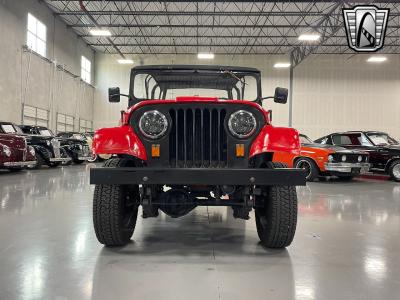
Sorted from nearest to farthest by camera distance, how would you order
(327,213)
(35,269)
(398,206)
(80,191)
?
(35,269)
(327,213)
(398,206)
(80,191)

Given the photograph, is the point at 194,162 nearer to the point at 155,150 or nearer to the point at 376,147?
the point at 155,150

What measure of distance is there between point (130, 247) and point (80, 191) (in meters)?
4.32

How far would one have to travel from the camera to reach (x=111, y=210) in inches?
122

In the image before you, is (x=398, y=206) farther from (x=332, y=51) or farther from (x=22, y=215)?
(x=332, y=51)

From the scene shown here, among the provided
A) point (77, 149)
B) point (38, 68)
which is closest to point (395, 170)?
point (77, 149)

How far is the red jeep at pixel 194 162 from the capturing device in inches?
112

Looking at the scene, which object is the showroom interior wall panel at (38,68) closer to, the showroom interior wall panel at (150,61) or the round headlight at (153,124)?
the showroom interior wall panel at (150,61)

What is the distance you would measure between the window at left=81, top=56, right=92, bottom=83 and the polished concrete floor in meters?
19.7

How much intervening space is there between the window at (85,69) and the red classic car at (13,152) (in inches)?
523

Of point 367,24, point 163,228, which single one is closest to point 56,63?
point 367,24

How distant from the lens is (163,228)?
4.20m

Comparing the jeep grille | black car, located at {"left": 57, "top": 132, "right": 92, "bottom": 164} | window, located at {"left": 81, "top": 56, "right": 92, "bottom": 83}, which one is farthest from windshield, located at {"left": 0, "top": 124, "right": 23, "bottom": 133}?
window, located at {"left": 81, "top": 56, "right": 92, "bottom": 83}

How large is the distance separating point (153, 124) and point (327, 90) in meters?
23.9

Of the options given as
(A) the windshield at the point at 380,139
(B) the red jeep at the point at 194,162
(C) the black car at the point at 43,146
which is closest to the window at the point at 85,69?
(C) the black car at the point at 43,146
